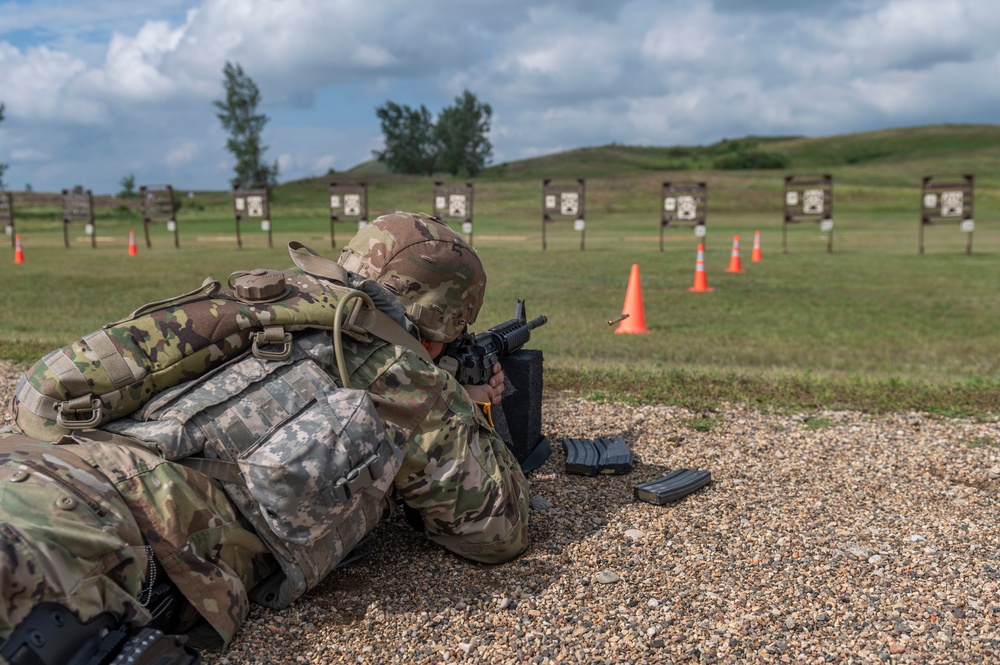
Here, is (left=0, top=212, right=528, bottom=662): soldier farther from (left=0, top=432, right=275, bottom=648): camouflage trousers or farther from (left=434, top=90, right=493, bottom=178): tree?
(left=434, top=90, right=493, bottom=178): tree

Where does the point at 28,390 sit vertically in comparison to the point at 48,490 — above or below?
above

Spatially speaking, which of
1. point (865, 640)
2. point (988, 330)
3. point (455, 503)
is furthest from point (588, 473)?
point (988, 330)

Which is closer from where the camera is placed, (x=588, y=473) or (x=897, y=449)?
(x=588, y=473)

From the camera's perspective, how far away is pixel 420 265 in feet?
11.3

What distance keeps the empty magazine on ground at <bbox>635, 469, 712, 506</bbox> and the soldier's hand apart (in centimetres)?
84

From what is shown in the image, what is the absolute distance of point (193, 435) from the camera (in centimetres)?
266

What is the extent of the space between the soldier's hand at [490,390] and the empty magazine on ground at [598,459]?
76cm

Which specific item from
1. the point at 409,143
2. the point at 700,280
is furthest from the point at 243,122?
the point at 700,280

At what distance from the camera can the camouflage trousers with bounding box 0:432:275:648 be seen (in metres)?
2.18

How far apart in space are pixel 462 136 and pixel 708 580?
80.1 metres

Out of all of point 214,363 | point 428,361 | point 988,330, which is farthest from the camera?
point 988,330

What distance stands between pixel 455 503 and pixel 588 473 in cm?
148

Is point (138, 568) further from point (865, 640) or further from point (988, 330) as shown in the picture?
point (988, 330)

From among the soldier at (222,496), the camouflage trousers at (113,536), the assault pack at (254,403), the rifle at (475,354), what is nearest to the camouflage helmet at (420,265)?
the soldier at (222,496)
